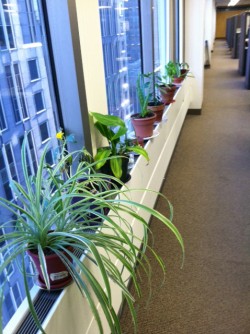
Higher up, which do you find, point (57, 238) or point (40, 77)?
point (40, 77)

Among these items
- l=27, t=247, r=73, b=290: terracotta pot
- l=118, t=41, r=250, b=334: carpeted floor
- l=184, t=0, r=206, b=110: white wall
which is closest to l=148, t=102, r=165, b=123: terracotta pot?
l=118, t=41, r=250, b=334: carpeted floor

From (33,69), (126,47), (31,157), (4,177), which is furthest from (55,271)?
(126,47)

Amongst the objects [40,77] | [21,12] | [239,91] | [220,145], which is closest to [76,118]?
[40,77]

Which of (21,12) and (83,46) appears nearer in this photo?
→ (21,12)

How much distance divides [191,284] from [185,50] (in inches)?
144

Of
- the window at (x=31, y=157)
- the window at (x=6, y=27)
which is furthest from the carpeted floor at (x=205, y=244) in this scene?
the window at (x=6, y=27)

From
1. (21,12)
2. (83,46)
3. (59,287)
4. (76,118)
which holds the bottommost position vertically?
(59,287)

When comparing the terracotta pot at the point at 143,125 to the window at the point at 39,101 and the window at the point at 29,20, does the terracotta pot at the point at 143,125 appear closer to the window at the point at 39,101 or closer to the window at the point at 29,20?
the window at the point at 39,101

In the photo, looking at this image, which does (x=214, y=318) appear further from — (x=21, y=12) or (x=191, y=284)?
(x=21, y=12)

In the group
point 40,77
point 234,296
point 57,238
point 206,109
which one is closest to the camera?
point 57,238

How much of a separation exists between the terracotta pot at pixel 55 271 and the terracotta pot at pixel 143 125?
3.99 ft

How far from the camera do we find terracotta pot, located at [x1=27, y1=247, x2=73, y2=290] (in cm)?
86

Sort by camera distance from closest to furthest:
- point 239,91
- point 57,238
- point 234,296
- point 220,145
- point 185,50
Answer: point 57,238, point 234,296, point 220,145, point 185,50, point 239,91

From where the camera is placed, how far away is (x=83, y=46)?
132 centimetres
